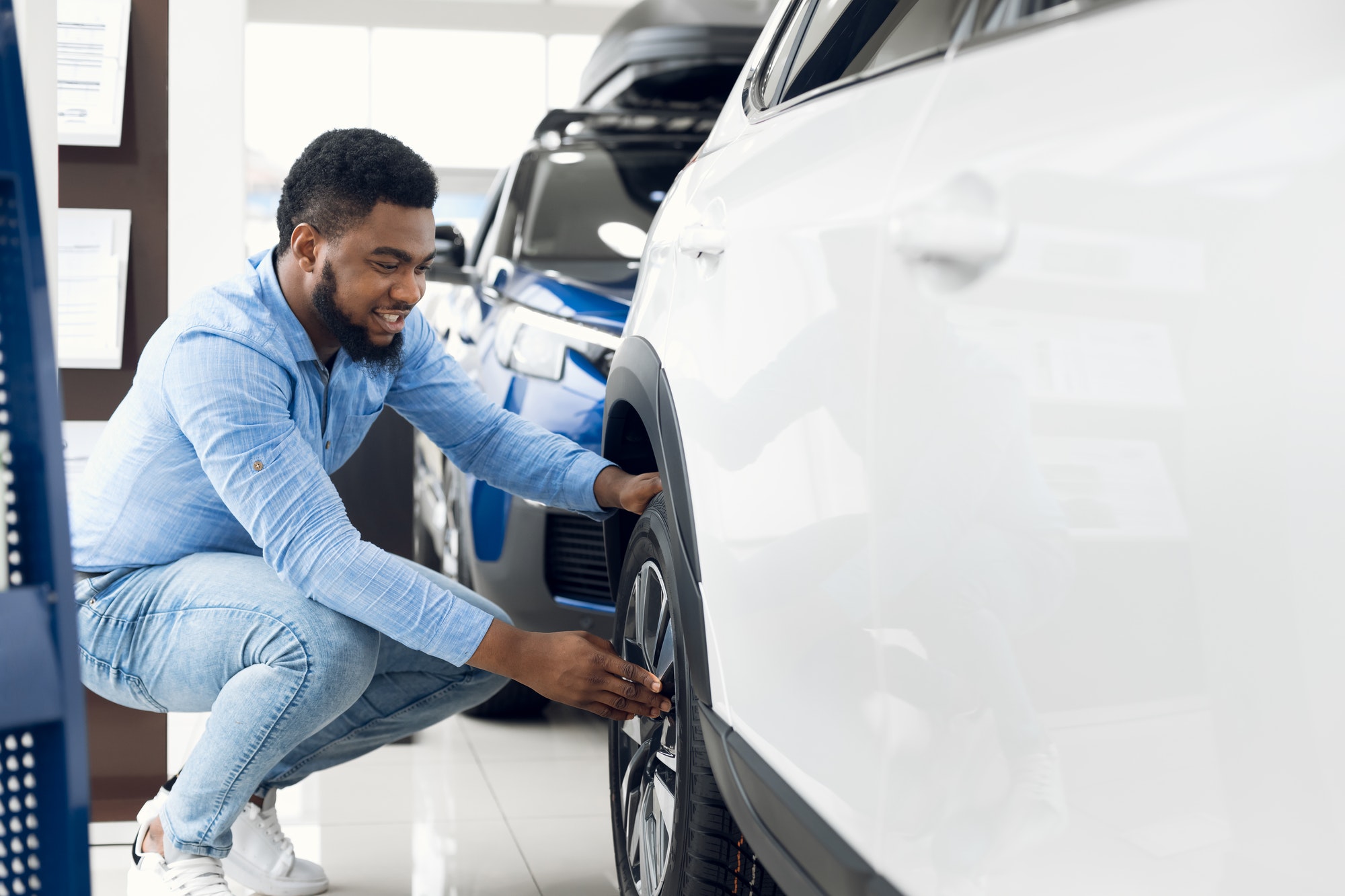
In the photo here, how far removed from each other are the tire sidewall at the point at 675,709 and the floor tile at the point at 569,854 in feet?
1.23

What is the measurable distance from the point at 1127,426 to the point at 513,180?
10.4ft

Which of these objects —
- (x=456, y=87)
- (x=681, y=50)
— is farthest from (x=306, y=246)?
(x=456, y=87)

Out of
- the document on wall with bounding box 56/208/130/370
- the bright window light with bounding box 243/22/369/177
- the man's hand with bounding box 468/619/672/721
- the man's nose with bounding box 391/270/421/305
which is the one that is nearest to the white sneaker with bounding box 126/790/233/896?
the man's hand with bounding box 468/619/672/721

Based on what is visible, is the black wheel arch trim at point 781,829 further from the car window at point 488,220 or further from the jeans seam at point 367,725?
the car window at point 488,220

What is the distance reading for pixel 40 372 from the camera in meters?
0.84

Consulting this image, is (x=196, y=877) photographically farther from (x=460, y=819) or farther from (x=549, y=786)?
(x=549, y=786)

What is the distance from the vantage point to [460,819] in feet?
8.46

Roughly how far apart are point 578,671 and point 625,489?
1.28 ft

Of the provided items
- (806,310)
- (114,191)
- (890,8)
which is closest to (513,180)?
(114,191)

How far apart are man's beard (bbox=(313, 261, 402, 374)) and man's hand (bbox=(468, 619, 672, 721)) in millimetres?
562

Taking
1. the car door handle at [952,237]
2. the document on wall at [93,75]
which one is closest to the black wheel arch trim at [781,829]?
the car door handle at [952,237]

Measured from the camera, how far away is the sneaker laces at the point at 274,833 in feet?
7.10

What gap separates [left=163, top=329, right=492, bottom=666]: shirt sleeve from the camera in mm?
1782

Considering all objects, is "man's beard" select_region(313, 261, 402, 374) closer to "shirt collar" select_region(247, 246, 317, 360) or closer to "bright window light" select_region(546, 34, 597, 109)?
"shirt collar" select_region(247, 246, 317, 360)
